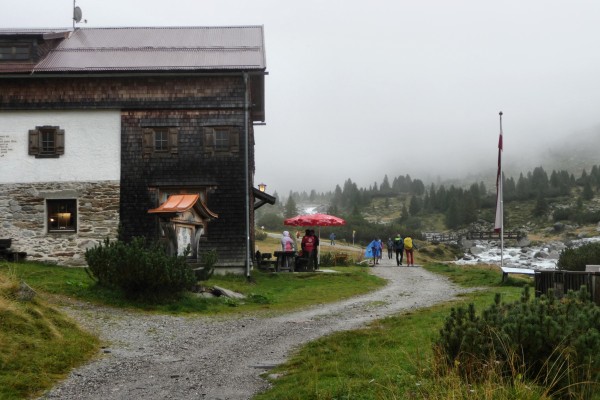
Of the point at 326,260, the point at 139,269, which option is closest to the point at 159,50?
the point at 139,269

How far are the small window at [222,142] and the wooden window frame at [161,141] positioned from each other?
3.73 ft

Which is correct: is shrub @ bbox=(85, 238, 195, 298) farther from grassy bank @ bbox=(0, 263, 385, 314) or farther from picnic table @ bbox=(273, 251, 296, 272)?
picnic table @ bbox=(273, 251, 296, 272)

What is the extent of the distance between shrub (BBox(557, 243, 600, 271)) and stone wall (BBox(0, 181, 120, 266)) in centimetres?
1943

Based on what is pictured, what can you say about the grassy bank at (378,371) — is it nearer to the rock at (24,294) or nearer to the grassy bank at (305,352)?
the grassy bank at (305,352)

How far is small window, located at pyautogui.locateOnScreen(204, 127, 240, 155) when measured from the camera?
898 inches

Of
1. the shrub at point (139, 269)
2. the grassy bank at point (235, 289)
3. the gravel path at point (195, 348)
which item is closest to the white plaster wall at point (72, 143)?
the grassy bank at point (235, 289)

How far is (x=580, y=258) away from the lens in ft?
92.7

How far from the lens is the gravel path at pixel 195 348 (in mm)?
7754

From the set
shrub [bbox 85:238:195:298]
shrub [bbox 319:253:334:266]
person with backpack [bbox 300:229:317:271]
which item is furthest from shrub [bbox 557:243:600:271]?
shrub [bbox 85:238:195:298]

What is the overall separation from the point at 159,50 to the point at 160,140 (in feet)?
13.4

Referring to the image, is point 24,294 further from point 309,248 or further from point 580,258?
point 580,258

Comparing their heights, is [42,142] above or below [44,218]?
above

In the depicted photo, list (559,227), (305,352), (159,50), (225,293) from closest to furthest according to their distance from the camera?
(305,352) → (225,293) → (159,50) → (559,227)

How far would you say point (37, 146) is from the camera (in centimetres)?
2283
